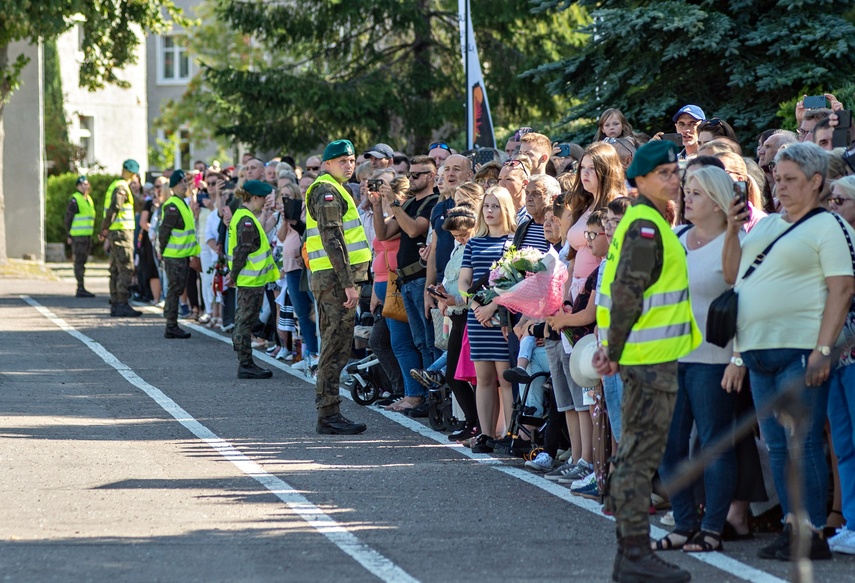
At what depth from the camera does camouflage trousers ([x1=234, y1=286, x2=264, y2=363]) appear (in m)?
14.1

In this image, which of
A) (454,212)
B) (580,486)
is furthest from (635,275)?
(454,212)

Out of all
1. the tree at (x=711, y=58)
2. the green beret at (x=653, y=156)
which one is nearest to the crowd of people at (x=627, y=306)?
the green beret at (x=653, y=156)

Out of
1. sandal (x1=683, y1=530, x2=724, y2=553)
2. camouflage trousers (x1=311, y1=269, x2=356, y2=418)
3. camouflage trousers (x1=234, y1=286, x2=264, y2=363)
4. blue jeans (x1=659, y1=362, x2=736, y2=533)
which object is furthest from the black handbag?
camouflage trousers (x1=234, y1=286, x2=264, y2=363)

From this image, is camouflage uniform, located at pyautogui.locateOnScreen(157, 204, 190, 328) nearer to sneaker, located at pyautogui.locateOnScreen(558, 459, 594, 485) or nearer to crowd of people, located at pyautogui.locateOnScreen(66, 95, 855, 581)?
crowd of people, located at pyautogui.locateOnScreen(66, 95, 855, 581)

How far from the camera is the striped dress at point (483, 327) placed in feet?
32.8

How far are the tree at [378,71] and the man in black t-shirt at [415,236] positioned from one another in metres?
15.3

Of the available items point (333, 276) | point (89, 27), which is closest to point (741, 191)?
point (333, 276)

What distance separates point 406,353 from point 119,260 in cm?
997

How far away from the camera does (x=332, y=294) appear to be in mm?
10836

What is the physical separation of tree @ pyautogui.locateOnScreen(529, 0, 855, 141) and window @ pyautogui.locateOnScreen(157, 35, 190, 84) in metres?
45.3

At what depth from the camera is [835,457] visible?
7434mm

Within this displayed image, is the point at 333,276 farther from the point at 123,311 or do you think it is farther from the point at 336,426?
the point at 123,311

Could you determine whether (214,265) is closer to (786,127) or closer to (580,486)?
(786,127)

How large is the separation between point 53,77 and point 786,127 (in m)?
32.0
